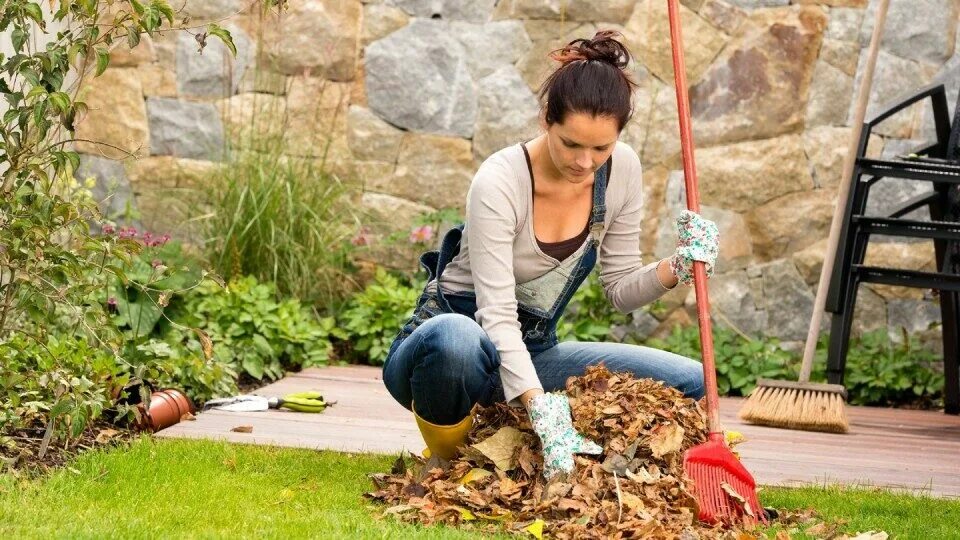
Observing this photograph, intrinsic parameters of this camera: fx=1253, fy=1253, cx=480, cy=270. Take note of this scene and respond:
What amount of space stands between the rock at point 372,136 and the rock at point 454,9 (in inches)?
21.3

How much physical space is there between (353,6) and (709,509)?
3.76 m

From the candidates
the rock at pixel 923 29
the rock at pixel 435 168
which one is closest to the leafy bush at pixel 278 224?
the rock at pixel 435 168

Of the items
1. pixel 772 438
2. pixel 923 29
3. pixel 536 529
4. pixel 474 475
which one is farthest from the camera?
pixel 923 29

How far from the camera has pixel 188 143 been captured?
19.6 ft

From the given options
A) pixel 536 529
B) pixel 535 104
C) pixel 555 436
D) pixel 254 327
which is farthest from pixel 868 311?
pixel 536 529

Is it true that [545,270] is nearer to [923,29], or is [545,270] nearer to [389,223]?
[389,223]

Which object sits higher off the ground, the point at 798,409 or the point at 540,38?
the point at 540,38

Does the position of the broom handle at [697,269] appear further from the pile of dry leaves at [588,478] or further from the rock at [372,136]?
the rock at [372,136]

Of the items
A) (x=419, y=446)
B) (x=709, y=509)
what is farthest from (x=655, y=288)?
(x=419, y=446)

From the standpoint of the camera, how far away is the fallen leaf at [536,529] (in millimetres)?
2662

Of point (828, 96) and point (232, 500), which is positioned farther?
point (828, 96)

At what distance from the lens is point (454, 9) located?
592cm

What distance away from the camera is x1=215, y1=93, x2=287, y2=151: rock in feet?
18.8

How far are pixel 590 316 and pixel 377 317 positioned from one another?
966mm
